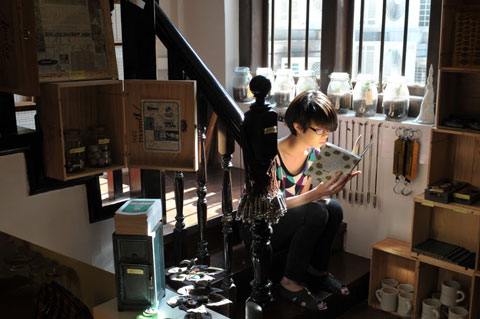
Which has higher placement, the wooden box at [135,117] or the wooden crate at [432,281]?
the wooden box at [135,117]

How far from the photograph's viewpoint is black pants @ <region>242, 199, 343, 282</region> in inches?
113

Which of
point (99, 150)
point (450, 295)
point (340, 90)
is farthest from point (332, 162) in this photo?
point (99, 150)

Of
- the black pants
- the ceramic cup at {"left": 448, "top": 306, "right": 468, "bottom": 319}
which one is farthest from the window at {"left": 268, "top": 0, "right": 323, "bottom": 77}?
the ceramic cup at {"left": 448, "top": 306, "right": 468, "bottom": 319}

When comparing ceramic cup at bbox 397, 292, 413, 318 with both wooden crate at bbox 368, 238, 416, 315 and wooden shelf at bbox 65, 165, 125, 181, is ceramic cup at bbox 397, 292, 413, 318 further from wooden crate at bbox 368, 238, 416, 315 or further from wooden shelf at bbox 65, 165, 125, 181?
wooden shelf at bbox 65, 165, 125, 181

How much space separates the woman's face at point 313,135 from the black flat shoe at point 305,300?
768 mm

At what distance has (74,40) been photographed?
2049 millimetres

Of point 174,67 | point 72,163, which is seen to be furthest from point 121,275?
point 174,67

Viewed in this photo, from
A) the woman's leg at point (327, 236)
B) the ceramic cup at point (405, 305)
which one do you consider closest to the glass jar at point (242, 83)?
the woman's leg at point (327, 236)

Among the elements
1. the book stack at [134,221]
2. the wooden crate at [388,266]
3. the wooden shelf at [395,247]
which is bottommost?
the wooden crate at [388,266]

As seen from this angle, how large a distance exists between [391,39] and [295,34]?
0.78 meters

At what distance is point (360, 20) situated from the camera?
3.74 metres

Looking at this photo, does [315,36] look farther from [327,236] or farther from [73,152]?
[73,152]

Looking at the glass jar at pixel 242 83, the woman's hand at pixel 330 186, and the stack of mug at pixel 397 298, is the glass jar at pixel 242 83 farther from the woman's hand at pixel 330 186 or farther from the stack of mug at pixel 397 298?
the stack of mug at pixel 397 298

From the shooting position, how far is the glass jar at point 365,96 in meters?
3.55
